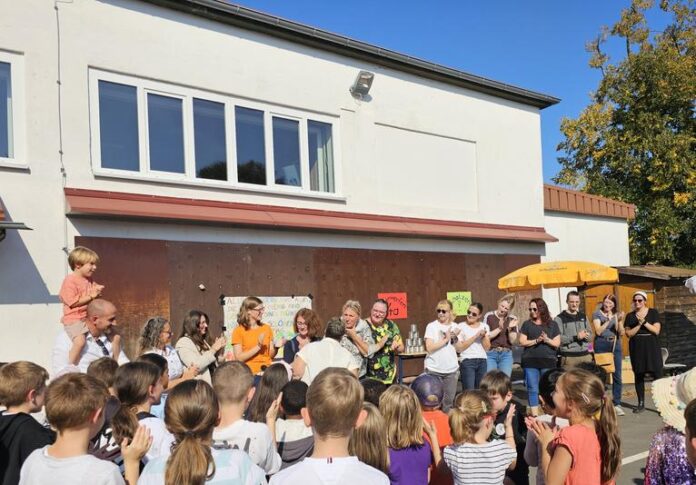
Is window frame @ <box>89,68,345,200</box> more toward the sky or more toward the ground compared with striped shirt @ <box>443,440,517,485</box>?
more toward the sky

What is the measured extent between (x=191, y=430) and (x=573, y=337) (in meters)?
8.56

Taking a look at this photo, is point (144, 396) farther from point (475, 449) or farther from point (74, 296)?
point (74, 296)

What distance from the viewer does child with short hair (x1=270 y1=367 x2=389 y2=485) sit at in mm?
2883

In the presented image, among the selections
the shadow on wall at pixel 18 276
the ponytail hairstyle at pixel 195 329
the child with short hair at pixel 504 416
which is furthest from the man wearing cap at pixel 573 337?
the shadow on wall at pixel 18 276

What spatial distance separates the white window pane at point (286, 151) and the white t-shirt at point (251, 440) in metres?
8.49

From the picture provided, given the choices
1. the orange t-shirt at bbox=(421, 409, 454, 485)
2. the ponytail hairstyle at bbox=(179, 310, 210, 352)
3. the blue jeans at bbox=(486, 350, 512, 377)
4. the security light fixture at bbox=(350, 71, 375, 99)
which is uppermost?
the security light fixture at bbox=(350, 71, 375, 99)

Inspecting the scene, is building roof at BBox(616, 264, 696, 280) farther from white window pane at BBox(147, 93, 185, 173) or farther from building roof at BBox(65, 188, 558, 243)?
white window pane at BBox(147, 93, 185, 173)

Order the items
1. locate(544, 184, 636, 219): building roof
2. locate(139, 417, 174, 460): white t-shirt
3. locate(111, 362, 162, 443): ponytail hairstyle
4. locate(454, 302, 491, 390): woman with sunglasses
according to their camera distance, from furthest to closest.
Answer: locate(544, 184, 636, 219): building roof, locate(454, 302, 491, 390): woman with sunglasses, locate(111, 362, 162, 443): ponytail hairstyle, locate(139, 417, 174, 460): white t-shirt

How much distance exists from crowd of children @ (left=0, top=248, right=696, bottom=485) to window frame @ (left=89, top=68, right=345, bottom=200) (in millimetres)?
5756

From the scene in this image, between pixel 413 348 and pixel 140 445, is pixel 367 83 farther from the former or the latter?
pixel 140 445

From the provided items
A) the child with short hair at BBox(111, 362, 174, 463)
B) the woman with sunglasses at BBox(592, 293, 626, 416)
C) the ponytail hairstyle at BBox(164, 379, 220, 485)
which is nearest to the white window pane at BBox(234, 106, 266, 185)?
the woman with sunglasses at BBox(592, 293, 626, 416)

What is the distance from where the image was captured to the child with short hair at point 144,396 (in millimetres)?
4082

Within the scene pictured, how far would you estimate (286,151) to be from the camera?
1243 centimetres

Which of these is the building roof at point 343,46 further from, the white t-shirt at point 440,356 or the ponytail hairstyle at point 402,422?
the ponytail hairstyle at point 402,422
